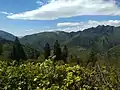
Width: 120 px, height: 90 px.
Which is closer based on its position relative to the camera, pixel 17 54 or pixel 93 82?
pixel 93 82

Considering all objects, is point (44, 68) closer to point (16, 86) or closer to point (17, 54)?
point (16, 86)

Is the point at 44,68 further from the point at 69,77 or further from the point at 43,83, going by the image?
A: the point at 69,77

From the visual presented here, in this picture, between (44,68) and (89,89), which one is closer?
(89,89)

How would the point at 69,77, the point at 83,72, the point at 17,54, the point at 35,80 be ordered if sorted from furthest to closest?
1. the point at 17,54
2. the point at 83,72
3. the point at 35,80
4. the point at 69,77

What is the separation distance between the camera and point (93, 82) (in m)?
5.01

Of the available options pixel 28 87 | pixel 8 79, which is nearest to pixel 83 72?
pixel 28 87

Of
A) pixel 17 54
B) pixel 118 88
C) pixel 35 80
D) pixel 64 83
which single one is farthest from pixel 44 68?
pixel 17 54

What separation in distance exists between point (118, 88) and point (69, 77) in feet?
3.18

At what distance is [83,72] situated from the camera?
5156 mm

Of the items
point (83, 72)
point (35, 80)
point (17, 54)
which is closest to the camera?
point (35, 80)

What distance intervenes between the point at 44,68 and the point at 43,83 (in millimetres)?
370

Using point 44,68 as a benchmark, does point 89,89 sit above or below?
below

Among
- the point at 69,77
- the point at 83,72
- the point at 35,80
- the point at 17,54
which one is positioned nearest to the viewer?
the point at 69,77

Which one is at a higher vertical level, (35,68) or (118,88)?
(35,68)
